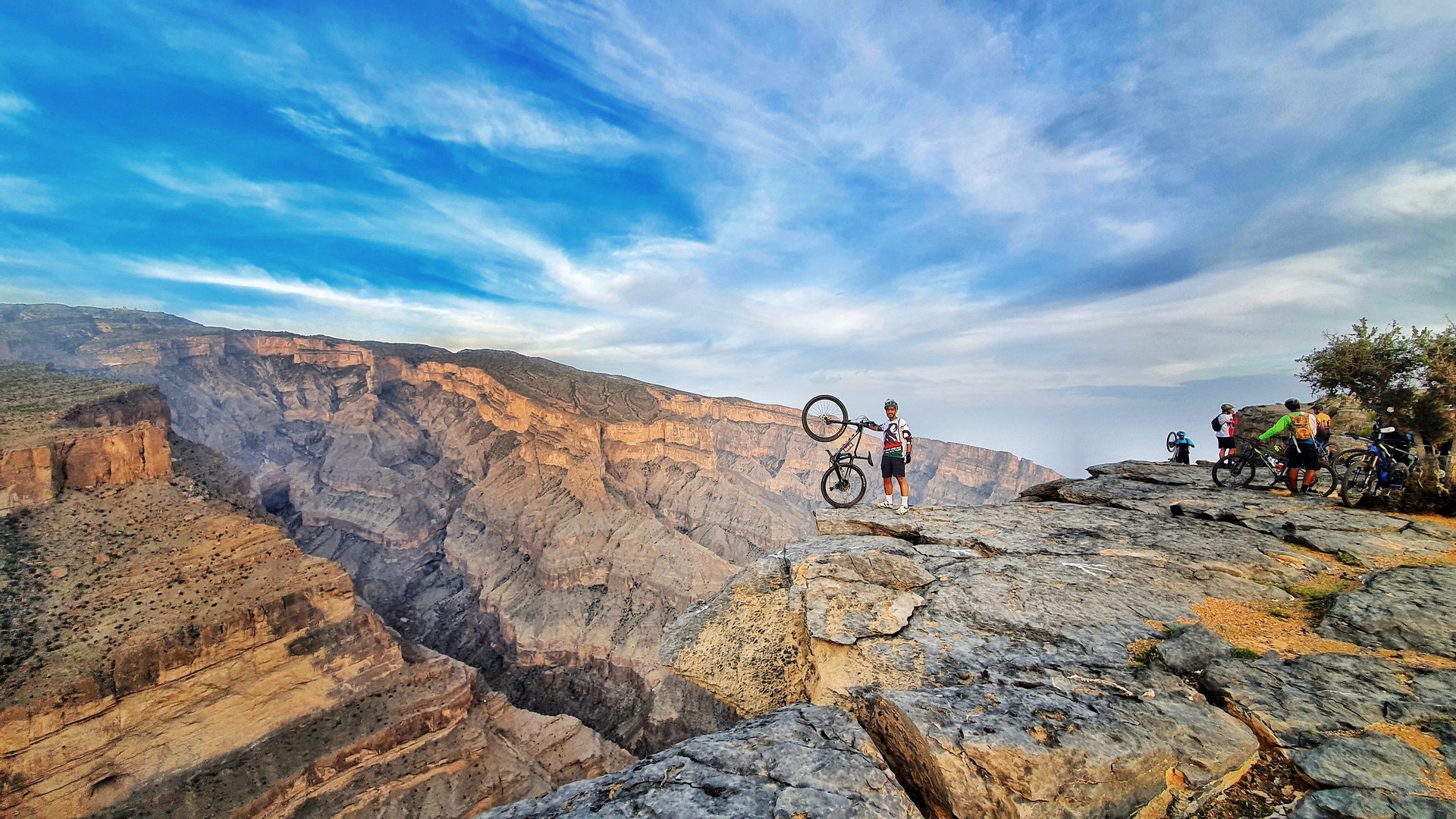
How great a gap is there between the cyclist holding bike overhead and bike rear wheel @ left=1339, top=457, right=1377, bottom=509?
28.7ft

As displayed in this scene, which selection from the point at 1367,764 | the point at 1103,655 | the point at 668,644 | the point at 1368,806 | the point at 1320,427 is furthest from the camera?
the point at 1320,427

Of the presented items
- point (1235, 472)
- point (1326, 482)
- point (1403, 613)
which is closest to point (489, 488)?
point (1235, 472)

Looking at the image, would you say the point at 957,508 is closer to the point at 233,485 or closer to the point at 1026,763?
the point at 1026,763

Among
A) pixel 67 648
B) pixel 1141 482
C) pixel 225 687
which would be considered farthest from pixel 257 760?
pixel 1141 482

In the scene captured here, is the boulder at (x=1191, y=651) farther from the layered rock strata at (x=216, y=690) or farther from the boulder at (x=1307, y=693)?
the layered rock strata at (x=216, y=690)

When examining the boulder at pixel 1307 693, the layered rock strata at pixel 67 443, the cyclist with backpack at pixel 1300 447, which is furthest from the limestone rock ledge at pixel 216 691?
the cyclist with backpack at pixel 1300 447

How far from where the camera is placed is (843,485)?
11258 mm

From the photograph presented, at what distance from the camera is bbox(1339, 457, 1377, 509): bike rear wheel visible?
32.3 feet

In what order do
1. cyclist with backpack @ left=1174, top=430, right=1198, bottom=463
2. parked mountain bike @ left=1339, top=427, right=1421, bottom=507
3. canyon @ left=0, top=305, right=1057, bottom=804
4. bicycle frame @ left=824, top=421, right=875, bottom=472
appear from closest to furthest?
parked mountain bike @ left=1339, top=427, right=1421, bottom=507
bicycle frame @ left=824, top=421, right=875, bottom=472
cyclist with backpack @ left=1174, top=430, right=1198, bottom=463
canyon @ left=0, top=305, right=1057, bottom=804

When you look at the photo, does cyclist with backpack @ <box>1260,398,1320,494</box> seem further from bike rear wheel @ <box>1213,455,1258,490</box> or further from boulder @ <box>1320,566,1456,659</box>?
boulder @ <box>1320,566,1456,659</box>

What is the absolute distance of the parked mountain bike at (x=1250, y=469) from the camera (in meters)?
12.1

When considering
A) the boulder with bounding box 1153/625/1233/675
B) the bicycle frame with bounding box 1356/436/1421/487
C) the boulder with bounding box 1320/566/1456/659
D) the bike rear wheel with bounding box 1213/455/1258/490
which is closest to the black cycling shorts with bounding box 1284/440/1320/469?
the bicycle frame with bounding box 1356/436/1421/487

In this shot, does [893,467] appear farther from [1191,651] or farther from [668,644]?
[1191,651]

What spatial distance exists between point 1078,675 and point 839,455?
7.16m
